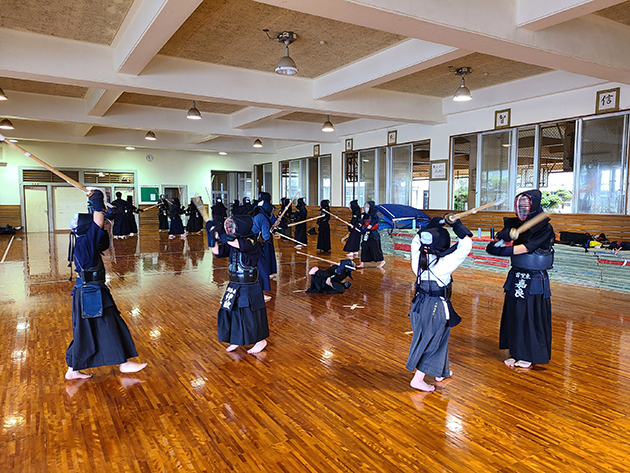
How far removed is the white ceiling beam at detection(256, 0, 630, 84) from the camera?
4324 mm

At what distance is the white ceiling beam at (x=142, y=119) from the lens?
10.3 meters

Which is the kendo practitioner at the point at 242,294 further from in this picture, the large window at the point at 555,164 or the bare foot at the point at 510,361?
the large window at the point at 555,164

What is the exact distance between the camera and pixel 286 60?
19.7 ft

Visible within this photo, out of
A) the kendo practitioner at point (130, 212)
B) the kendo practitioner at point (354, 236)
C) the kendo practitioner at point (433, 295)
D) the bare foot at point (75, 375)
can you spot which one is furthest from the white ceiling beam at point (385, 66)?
the kendo practitioner at point (130, 212)

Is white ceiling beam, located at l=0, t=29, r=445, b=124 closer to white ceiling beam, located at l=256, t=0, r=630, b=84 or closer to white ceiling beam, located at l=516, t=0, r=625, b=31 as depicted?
white ceiling beam, located at l=256, t=0, r=630, b=84

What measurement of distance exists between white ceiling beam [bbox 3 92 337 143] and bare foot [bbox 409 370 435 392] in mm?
10853

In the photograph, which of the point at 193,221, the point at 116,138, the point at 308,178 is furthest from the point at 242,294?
the point at 308,178

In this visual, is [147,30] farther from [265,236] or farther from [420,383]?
[420,383]

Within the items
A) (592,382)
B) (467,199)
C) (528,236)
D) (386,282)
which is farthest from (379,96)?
(592,382)

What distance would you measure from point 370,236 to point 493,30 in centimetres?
450

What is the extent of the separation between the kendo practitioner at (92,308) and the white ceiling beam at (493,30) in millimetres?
2572

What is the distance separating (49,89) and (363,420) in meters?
10.6

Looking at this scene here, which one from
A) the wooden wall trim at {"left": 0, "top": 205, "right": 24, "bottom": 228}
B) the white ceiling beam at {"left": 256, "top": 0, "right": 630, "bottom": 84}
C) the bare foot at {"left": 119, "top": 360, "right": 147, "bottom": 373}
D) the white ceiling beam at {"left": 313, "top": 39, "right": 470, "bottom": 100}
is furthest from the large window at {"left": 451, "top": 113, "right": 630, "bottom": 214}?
the wooden wall trim at {"left": 0, "top": 205, "right": 24, "bottom": 228}

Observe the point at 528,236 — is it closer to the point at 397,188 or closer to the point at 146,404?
the point at 146,404
